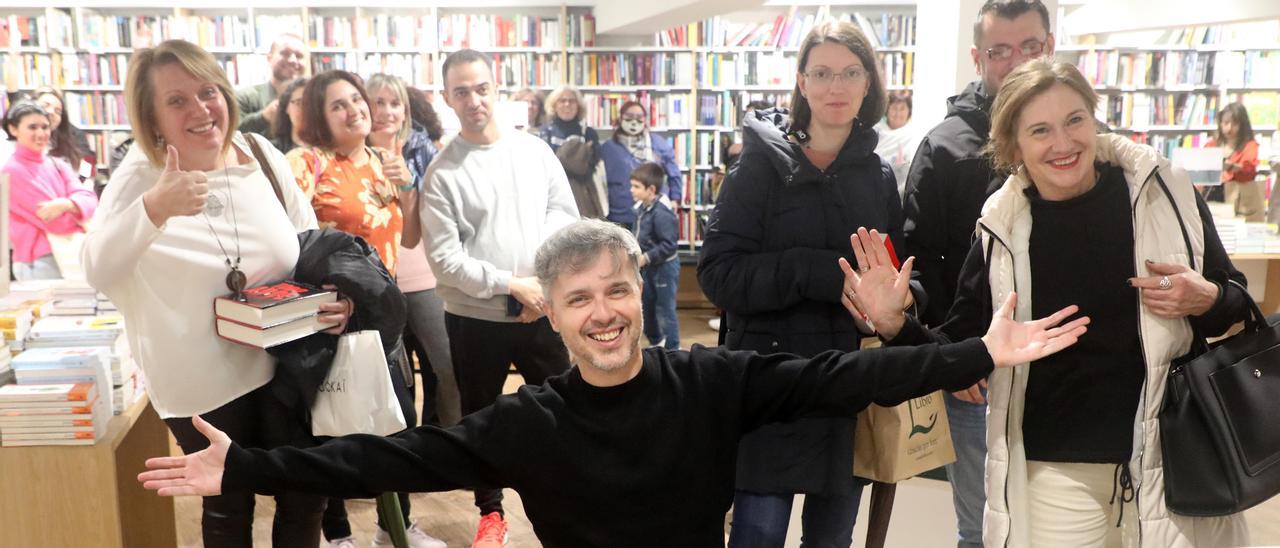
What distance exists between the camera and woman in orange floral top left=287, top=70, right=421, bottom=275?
2.87 meters

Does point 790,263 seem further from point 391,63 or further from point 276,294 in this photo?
point 391,63

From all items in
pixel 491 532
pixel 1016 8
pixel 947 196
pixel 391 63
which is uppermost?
pixel 391 63

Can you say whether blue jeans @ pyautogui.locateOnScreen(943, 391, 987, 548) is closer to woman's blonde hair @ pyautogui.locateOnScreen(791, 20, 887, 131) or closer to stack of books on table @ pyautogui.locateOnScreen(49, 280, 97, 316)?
woman's blonde hair @ pyautogui.locateOnScreen(791, 20, 887, 131)

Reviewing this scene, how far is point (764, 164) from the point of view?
2064 mm

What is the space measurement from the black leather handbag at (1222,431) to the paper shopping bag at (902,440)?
0.43 metres

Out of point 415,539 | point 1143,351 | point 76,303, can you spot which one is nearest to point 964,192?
point 1143,351

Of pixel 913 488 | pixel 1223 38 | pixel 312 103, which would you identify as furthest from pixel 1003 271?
pixel 1223 38

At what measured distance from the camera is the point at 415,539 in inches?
127

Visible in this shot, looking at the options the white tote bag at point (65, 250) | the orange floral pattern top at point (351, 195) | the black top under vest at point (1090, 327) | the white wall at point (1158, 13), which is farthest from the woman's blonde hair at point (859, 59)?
the white wall at point (1158, 13)

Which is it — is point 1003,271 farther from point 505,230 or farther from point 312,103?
point 312,103

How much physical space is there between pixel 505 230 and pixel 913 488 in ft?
4.71

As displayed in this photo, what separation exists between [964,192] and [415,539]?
210 centimetres

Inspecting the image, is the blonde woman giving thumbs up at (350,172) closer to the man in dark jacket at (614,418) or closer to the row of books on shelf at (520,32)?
the man in dark jacket at (614,418)

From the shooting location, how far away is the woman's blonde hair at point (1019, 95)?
183cm
